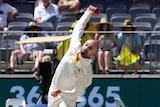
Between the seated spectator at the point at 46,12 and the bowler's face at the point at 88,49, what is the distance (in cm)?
599

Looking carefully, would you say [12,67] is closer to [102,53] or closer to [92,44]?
[102,53]

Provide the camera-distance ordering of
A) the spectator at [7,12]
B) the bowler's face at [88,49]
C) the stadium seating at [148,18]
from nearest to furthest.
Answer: the bowler's face at [88,49], the stadium seating at [148,18], the spectator at [7,12]

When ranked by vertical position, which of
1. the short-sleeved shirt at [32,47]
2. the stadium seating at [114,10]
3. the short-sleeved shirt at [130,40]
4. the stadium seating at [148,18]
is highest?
the stadium seating at [114,10]

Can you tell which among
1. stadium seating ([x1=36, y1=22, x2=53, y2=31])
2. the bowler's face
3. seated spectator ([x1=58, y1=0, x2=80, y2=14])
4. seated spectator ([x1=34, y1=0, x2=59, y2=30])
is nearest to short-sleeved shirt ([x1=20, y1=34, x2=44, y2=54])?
stadium seating ([x1=36, y1=22, x2=53, y2=31])

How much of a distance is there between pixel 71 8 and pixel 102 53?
282cm

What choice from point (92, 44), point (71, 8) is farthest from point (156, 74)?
point (92, 44)

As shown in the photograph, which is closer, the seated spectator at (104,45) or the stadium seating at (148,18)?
the seated spectator at (104,45)

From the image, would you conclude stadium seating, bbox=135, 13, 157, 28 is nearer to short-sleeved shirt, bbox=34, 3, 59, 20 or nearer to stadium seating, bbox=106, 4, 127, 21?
stadium seating, bbox=106, 4, 127, 21

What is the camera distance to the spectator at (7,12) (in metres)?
15.0

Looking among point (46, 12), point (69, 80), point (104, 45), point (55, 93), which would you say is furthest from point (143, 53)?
point (55, 93)

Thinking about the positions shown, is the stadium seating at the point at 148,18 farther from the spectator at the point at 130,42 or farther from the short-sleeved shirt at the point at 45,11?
the short-sleeved shirt at the point at 45,11

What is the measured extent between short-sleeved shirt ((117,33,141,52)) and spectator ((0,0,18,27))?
2.90 metres

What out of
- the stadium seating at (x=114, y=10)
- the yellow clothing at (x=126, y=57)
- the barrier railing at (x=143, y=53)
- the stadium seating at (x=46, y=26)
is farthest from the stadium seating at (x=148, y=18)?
the stadium seating at (x=46, y=26)

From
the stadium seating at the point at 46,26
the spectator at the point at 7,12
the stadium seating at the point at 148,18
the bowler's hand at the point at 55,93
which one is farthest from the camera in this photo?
the spectator at the point at 7,12
